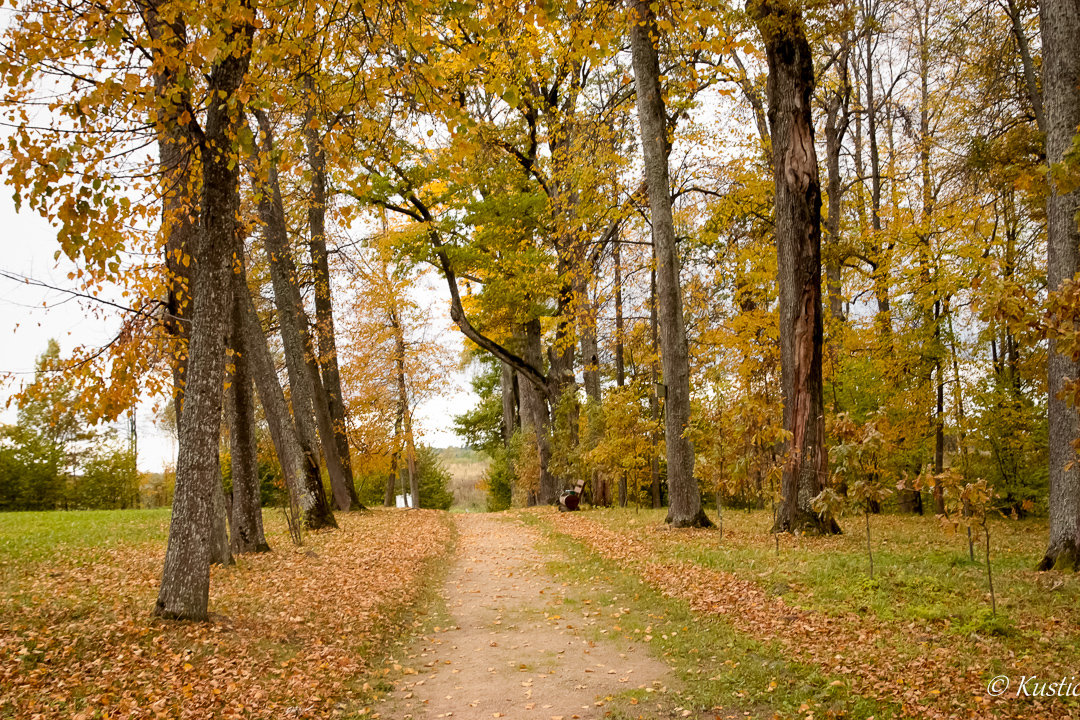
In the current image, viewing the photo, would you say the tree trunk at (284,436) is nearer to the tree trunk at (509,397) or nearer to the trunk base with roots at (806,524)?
the trunk base with roots at (806,524)

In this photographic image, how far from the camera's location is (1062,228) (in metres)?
7.21

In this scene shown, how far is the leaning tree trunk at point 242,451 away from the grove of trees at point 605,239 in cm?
5

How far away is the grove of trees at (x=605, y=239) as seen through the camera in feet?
19.3

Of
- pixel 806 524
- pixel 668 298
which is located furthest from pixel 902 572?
pixel 668 298

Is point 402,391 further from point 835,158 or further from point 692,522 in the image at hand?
point 835,158

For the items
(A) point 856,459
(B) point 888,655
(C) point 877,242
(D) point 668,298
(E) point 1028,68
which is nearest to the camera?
(B) point 888,655

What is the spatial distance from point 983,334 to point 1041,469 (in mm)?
3500


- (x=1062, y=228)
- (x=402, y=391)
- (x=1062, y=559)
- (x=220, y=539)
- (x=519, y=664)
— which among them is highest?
(x=402, y=391)

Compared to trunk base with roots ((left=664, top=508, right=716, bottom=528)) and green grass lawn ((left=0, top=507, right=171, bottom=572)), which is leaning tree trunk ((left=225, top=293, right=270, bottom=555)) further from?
trunk base with roots ((left=664, top=508, right=716, bottom=528))

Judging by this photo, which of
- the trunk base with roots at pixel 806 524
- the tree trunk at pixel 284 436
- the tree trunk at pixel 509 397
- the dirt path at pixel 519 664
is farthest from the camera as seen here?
the tree trunk at pixel 509 397

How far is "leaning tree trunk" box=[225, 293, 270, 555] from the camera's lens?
10.2 metres

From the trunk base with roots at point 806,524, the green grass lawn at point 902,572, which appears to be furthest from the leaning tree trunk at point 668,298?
the trunk base with roots at point 806,524

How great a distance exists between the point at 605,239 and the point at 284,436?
8.56m

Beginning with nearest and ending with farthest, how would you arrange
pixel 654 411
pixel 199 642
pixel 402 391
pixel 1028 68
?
1. pixel 199 642
2. pixel 1028 68
3. pixel 654 411
4. pixel 402 391
